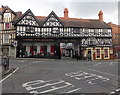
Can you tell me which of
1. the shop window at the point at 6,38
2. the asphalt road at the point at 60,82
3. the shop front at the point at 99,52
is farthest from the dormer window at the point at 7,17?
the asphalt road at the point at 60,82

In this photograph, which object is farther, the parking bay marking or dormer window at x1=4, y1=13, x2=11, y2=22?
dormer window at x1=4, y1=13, x2=11, y2=22

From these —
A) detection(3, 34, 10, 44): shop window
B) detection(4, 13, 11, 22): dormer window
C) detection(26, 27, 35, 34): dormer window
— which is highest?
detection(4, 13, 11, 22): dormer window

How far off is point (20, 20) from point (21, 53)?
7385mm

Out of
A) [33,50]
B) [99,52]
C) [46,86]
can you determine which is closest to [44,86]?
[46,86]

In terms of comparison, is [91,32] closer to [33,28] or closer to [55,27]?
[55,27]

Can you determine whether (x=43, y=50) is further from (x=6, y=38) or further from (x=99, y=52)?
(x=99, y=52)

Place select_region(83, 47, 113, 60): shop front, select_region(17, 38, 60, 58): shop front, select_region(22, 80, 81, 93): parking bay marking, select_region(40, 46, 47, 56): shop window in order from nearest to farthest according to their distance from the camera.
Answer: select_region(22, 80, 81, 93): parking bay marking, select_region(17, 38, 60, 58): shop front, select_region(40, 46, 47, 56): shop window, select_region(83, 47, 113, 60): shop front

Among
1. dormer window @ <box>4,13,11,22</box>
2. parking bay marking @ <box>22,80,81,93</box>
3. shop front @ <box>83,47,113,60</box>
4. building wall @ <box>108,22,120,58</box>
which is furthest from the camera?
building wall @ <box>108,22,120,58</box>

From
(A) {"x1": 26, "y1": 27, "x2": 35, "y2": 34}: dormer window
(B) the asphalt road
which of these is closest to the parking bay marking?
(B) the asphalt road

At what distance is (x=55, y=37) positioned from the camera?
3169 centimetres

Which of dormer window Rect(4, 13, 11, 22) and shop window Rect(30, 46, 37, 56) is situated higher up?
dormer window Rect(4, 13, 11, 22)

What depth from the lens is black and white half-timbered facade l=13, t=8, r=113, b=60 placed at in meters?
31.1

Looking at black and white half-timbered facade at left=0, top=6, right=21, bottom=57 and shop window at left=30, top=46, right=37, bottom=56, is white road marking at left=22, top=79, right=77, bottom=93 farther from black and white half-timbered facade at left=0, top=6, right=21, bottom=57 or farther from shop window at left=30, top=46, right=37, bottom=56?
black and white half-timbered facade at left=0, top=6, right=21, bottom=57

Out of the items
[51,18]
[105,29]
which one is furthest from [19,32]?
[105,29]
